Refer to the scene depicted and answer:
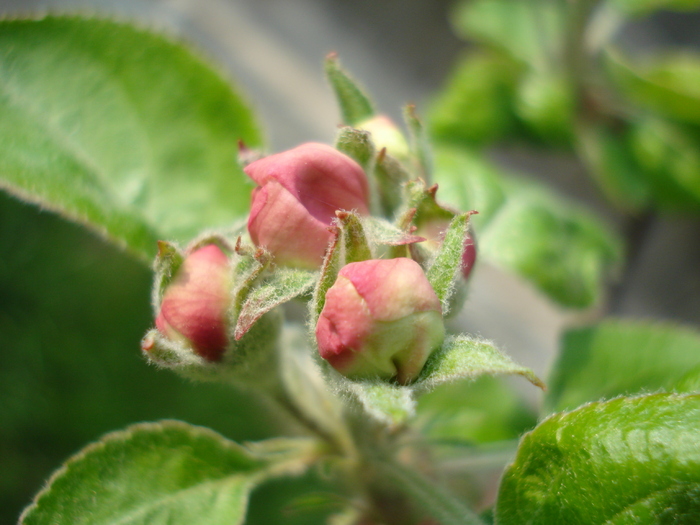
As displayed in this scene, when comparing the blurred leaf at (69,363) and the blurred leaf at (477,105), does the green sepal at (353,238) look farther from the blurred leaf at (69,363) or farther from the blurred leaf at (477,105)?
the blurred leaf at (477,105)

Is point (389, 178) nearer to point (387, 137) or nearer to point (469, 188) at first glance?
point (387, 137)

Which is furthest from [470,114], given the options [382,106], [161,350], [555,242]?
[161,350]

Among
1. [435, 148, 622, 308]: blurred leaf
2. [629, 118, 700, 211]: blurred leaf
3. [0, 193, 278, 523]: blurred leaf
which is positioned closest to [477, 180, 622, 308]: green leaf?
[435, 148, 622, 308]: blurred leaf

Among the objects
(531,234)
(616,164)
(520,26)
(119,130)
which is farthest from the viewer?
(520,26)

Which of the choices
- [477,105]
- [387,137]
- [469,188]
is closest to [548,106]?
[477,105]

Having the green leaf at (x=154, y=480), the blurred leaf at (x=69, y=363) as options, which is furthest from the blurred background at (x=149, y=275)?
Result: the green leaf at (x=154, y=480)
